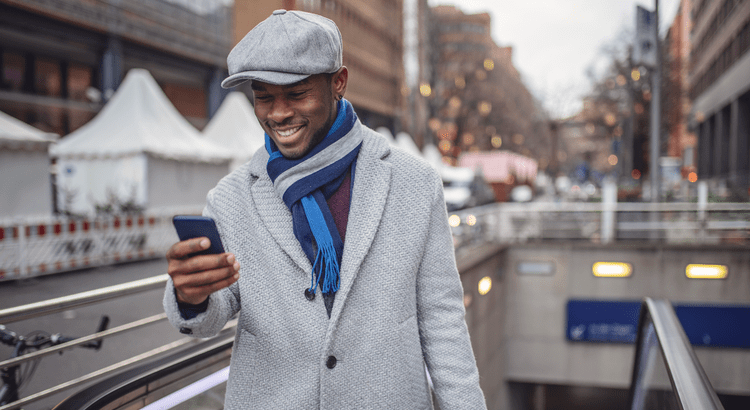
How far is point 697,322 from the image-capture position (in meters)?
10.3

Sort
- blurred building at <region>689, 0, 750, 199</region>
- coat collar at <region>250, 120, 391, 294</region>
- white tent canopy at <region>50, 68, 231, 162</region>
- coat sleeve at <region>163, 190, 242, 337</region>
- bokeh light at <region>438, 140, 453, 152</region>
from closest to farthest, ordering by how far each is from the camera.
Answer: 1. coat sleeve at <region>163, 190, 242, 337</region>
2. coat collar at <region>250, 120, 391, 294</region>
3. white tent canopy at <region>50, 68, 231, 162</region>
4. blurred building at <region>689, 0, 750, 199</region>
5. bokeh light at <region>438, 140, 453, 152</region>

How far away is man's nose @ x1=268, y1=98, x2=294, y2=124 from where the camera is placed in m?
1.47

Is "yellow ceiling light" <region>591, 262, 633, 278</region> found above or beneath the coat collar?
beneath

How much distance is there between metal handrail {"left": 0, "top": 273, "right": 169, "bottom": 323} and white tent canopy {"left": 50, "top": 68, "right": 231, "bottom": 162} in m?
10.5

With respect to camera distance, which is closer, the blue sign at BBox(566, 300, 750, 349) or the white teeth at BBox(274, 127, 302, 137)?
the white teeth at BBox(274, 127, 302, 137)

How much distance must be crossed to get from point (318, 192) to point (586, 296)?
10144mm

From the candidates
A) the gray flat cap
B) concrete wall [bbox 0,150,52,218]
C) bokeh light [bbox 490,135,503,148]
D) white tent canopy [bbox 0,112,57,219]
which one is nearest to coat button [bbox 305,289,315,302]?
the gray flat cap

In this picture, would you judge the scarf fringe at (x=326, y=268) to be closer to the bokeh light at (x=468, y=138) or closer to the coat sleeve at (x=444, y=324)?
the coat sleeve at (x=444, y=324)

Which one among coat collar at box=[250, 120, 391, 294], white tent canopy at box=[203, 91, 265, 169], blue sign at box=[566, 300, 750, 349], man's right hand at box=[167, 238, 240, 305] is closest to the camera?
man's right hand at box=[167, 238, 240, 305]

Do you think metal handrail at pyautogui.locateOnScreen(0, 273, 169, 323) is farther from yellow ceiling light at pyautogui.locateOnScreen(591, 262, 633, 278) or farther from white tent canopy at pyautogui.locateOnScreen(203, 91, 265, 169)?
white tent canopy at pyautogui.locateOnScreen(203, 91, 265, 169)

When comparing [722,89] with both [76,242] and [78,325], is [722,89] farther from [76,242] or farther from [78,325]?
[78,325]

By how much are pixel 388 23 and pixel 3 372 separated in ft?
144

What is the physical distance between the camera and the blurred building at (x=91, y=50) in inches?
666

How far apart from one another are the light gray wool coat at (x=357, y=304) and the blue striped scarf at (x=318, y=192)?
0.04 meters
